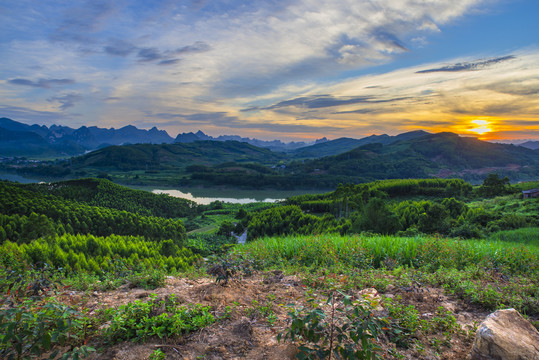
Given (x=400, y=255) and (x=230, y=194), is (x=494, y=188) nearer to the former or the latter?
(x=400, y=255)

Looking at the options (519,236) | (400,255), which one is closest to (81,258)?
(400,255)

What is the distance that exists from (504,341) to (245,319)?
125 inches

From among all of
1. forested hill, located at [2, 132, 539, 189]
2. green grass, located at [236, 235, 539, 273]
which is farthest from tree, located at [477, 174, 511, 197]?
forested hill, located at [2, 132, 539, 189]

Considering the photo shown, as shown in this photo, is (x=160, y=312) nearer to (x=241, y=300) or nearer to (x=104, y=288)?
(x=241, y=300)

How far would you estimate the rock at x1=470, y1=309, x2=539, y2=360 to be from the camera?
3.23 meters

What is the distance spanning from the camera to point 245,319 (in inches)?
167

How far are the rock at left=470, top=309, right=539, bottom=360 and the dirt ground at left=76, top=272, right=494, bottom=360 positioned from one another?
0.37 metres

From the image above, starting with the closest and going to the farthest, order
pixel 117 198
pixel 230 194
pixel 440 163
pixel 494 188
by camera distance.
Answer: pixel 494 188
pixel 117 198
pixel 230 194
pixel 440 163

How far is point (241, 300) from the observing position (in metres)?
4.87

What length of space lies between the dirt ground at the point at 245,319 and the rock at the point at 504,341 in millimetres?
373

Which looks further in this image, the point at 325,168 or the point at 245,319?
the point at 325,168

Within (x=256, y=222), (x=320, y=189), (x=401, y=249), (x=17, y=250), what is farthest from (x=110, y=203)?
(x=320, y=189)

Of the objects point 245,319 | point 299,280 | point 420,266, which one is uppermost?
point 245,319

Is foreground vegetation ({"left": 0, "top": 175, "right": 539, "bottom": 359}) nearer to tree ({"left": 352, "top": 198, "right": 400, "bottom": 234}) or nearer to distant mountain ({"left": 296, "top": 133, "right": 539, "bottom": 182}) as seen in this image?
tree ({"left": 352, "top": 198, "right": 400, "bottom": 234})
